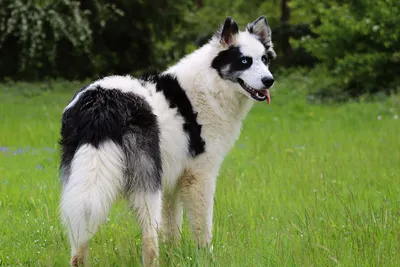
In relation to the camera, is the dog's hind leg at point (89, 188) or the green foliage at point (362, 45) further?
the green foliage at point (362, 45)

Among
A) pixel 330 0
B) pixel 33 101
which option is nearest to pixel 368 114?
pixel 330 0

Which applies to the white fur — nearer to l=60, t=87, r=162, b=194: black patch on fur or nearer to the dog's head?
the dog's head

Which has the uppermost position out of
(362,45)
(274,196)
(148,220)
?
(148,220)

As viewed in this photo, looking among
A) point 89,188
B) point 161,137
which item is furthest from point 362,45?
→ point 89,188

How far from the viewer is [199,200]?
188 inches

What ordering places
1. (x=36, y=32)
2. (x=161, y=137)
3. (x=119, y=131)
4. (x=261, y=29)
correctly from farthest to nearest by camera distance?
(x=36, y=32), (x=261, y=29), (x=161, y=137), (x=119, y=131)

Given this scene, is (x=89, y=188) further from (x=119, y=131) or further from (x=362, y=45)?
(x=362, y=45)

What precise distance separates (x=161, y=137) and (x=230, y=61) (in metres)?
1.06

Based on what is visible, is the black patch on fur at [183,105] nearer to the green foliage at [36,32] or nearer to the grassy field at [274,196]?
the grassy field at [274,196]

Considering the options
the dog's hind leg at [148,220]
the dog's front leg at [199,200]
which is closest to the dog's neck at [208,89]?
the dog's front leg at [199,200]

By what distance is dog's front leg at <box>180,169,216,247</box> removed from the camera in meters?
4.75

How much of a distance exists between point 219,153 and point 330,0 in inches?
510

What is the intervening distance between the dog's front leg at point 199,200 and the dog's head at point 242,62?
2.61 feet

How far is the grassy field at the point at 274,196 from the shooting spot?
4051 mm
